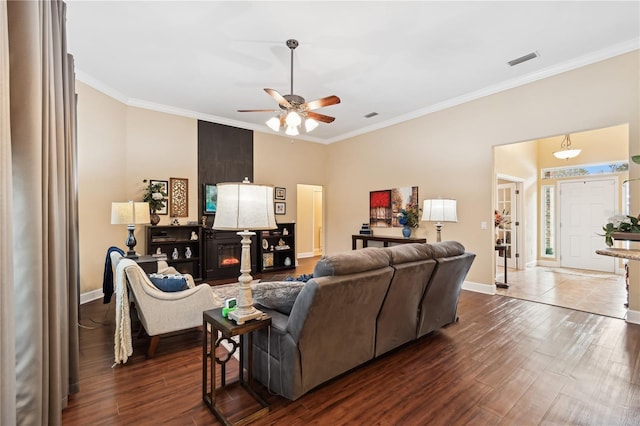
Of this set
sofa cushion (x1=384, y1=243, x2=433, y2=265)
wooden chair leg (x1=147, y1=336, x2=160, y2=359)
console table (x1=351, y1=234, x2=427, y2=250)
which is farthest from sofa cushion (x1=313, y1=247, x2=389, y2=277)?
console table (x1=351, y1=234, x2=427, y2=250)

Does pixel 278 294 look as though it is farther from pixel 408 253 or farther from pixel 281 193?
pixel 281 193

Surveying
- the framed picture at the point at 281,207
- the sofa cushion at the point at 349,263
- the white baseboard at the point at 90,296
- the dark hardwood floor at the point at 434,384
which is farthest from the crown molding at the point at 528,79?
the white baseboard at the point at 90,296

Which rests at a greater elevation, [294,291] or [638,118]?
[638,118]

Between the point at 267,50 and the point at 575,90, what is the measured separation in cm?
421

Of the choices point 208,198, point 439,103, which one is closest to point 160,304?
point 208,198

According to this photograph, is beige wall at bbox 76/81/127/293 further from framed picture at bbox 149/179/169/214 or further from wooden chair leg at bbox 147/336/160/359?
wooden chair leg at bbox 147/336/160/359

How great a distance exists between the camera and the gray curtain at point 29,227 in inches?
43.4

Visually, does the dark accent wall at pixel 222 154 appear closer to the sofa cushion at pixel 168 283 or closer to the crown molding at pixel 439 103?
the crown molding at pixel 439 103

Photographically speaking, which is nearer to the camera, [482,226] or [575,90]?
[575,90]

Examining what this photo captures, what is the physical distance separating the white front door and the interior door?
113 centimetres

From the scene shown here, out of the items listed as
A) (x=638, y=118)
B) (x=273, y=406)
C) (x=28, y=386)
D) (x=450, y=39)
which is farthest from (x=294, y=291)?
(x=638, y=118)

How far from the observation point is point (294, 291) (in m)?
2.24

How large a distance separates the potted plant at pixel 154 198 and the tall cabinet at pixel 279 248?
214 cm

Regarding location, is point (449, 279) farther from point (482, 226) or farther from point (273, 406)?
point (482, 226)
